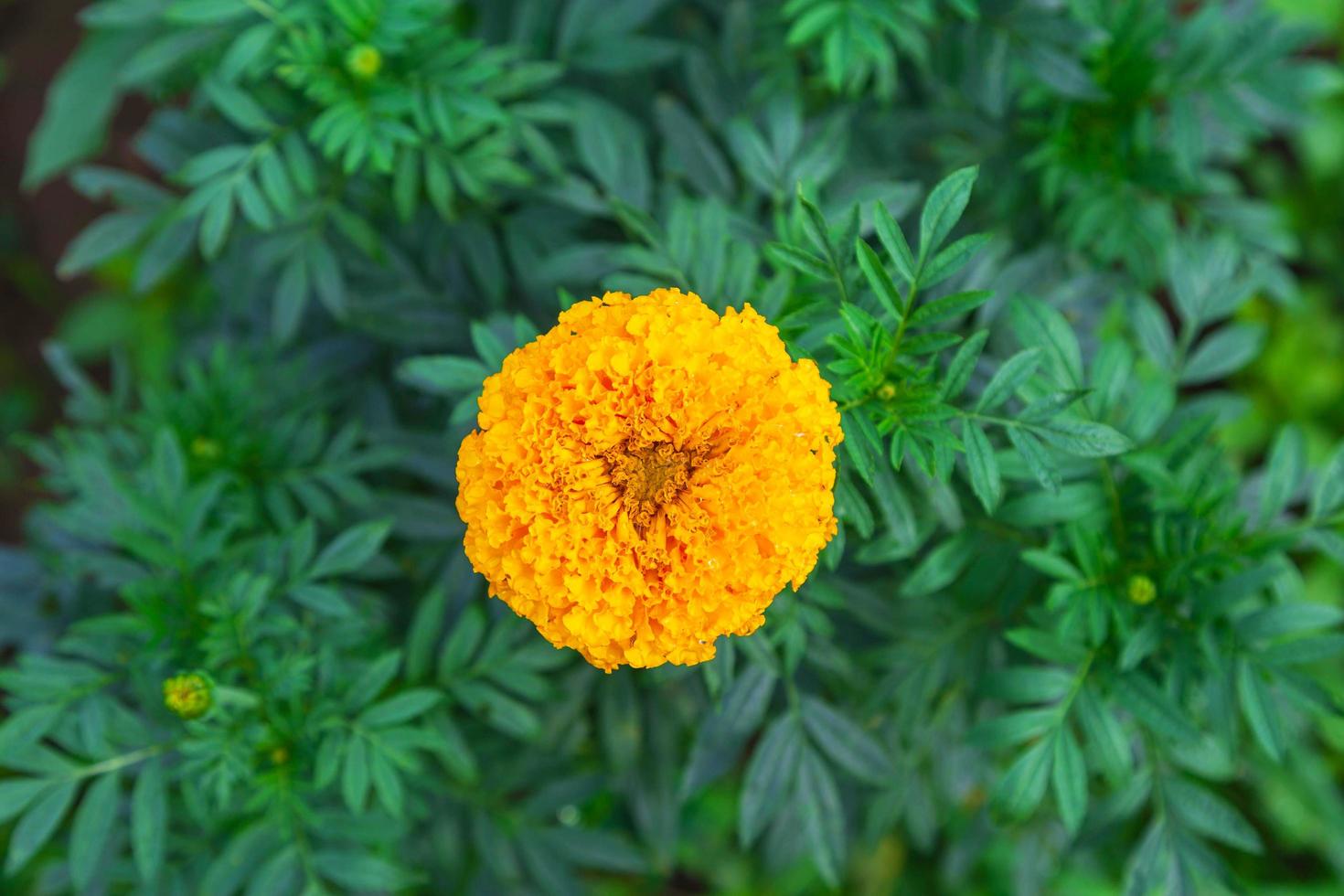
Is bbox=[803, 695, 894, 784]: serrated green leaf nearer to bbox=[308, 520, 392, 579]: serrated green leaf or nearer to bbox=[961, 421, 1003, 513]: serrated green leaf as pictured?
bbox=[961, 421, 1003, 513]: serrated green leaf

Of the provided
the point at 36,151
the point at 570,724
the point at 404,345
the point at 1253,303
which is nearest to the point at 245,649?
the point at 570,724

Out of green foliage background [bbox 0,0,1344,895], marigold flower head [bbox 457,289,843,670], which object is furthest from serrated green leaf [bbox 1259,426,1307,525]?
marigold flower head [bbox 457,289,843,670]

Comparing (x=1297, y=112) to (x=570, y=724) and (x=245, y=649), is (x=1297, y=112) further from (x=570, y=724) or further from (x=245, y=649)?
(x=245, y=649)

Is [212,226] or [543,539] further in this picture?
[212,226]

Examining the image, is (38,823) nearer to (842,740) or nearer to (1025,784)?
(842,740)

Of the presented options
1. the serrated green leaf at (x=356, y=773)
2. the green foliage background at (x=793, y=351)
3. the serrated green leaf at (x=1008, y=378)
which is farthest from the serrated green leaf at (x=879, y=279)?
the serrated green leaf at (x=356, y=773)

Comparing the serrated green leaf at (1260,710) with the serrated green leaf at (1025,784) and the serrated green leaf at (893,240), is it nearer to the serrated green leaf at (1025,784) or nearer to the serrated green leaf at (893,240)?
the serrated green leaf at (1025,784)
